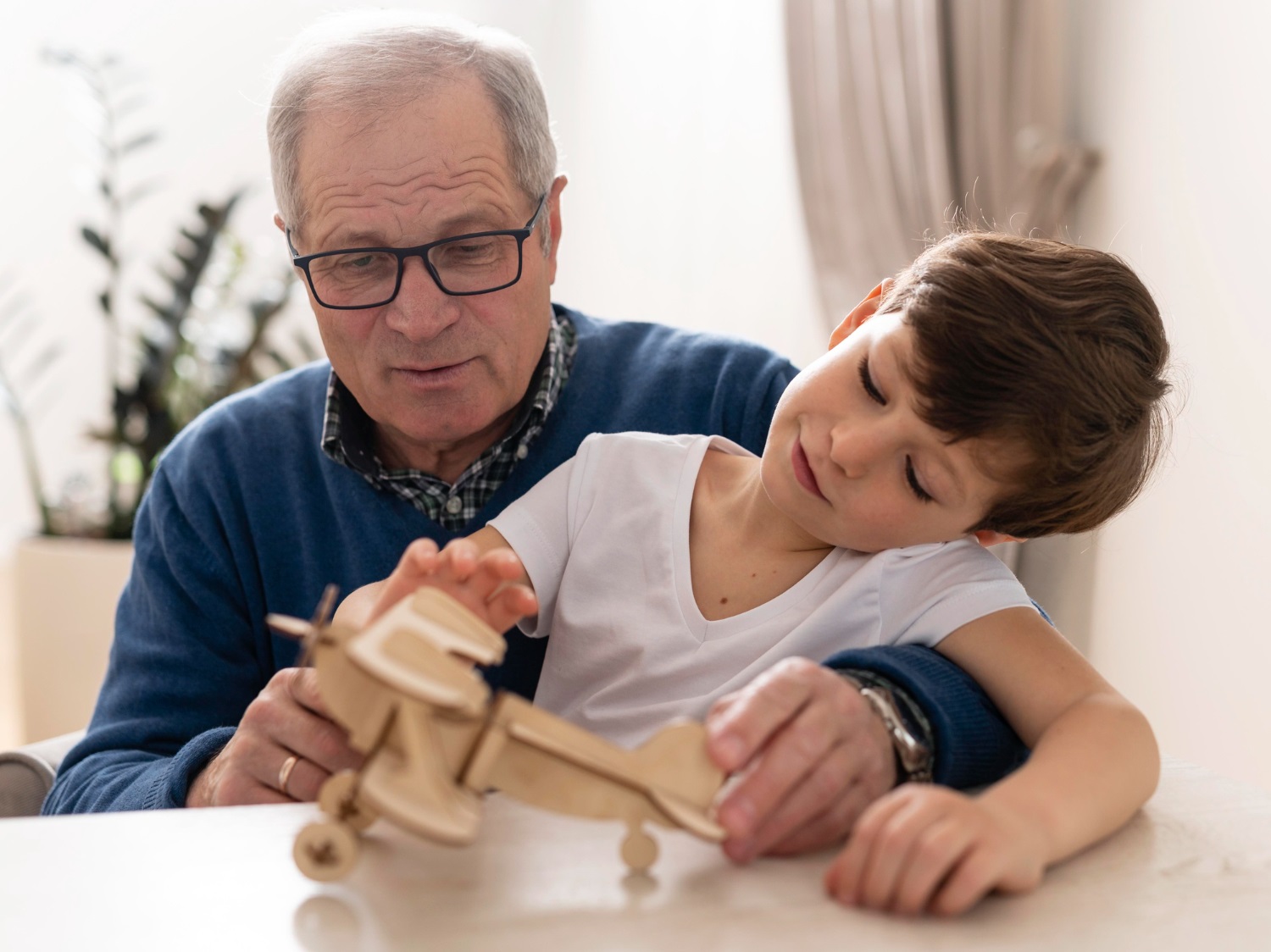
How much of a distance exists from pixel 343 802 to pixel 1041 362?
2.17ft

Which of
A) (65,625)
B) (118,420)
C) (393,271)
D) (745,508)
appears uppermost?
(393,271)

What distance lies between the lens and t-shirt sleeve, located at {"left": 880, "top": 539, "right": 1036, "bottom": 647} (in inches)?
41.1

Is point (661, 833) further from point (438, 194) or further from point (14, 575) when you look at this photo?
point (14, 575)

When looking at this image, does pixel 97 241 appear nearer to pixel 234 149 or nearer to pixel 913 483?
pixel 234 149

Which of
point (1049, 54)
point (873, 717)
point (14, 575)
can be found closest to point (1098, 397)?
point (873, 717)

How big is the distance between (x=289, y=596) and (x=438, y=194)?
2.00ft

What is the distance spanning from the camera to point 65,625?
10.3 ft

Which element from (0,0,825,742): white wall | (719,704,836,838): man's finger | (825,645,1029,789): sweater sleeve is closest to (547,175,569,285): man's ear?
(825,645,1029,789): sweater sleeve

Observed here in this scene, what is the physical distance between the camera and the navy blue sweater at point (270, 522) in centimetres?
150

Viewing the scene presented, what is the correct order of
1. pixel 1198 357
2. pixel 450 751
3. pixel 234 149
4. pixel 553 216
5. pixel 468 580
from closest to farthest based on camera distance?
pixel 450 751, pixel 468 580, pixel 553 216, pixel 1198 357, pixel 234 149

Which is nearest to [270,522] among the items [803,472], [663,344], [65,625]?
[663,344]

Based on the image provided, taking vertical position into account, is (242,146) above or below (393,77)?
below

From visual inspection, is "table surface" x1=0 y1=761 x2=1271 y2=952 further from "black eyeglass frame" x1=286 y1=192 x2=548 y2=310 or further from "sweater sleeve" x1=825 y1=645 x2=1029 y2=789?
"black eyeglass frame" x1=286 y1=192 x2=548 y2=310

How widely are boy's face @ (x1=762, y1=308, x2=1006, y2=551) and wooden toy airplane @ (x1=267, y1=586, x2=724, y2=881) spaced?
40 cm
